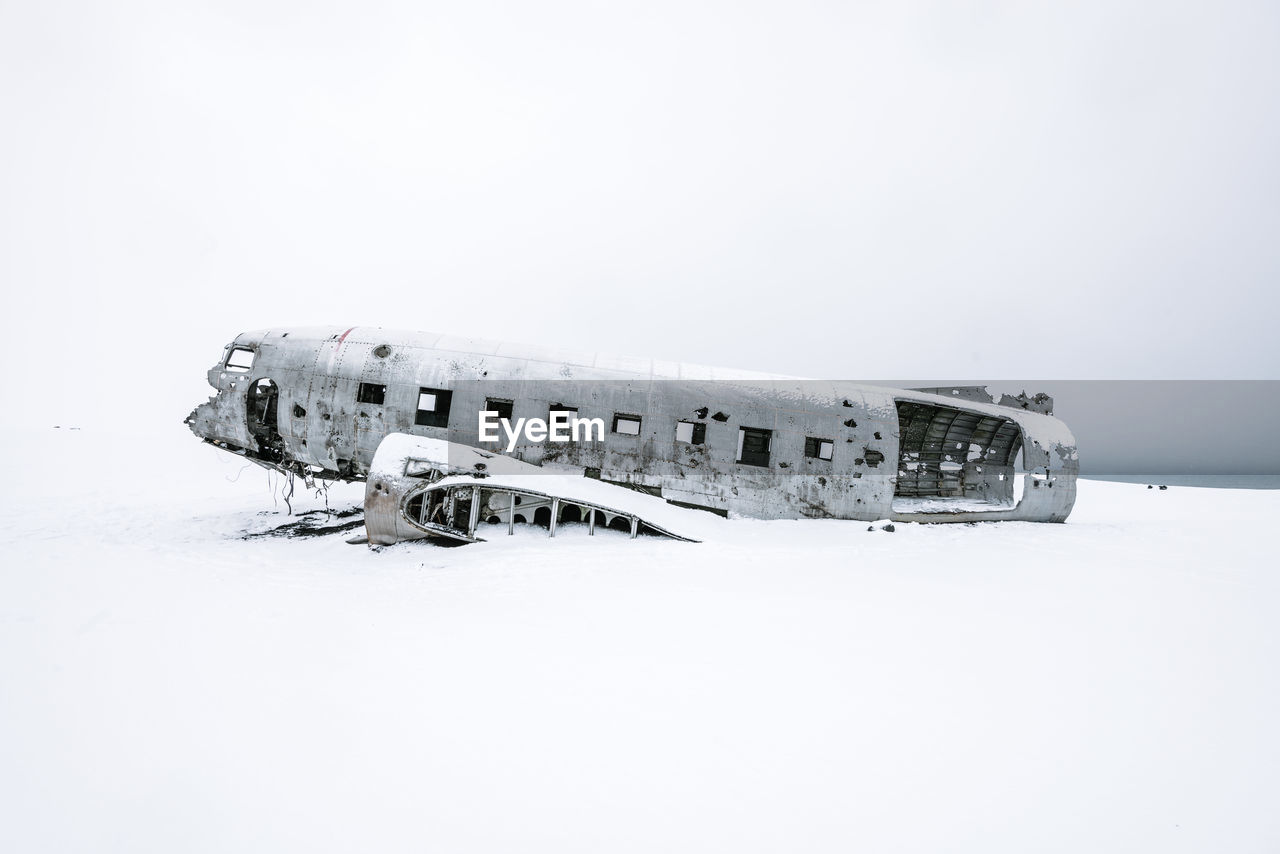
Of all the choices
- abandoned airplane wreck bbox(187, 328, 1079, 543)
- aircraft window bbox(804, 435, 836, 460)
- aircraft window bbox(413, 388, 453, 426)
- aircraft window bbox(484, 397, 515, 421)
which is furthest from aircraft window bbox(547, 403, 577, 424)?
aircraft window bbox(804, 435, 836, 460)

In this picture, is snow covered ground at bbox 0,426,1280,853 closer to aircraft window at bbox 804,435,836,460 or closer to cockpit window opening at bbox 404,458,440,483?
cockpit window opening at bbox 404,458,440,483

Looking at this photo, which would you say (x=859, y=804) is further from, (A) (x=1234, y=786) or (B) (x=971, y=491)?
(B) (x=971, y=491)

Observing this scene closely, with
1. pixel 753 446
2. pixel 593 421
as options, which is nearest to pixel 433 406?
pixel 593 421

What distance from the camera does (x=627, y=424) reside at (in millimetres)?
11711

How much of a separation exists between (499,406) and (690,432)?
463cm

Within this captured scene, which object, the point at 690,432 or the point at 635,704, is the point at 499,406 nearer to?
the point at 690,432

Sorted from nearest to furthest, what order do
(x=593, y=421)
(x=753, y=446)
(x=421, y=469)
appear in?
(x=421, y=469) < (x=593, y=421) < (x=753, y=446)

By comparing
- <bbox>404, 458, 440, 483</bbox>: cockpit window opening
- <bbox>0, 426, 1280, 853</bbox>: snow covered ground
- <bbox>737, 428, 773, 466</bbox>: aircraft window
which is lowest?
<bbox>0, 426, 1280, 853</bbox>: snow covered ground

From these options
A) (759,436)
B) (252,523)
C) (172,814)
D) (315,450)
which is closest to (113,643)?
(172,814)

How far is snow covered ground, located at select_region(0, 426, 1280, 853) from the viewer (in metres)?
3.03

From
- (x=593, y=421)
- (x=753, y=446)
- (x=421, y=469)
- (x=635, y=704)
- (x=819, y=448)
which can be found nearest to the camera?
(x=635, y=704)

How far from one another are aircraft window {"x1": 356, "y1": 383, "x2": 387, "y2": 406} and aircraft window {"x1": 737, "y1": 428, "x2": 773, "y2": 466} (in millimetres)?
8583

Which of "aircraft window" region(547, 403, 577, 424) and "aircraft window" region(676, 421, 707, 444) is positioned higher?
"aircraft window" region(547, 403, 577, 424)

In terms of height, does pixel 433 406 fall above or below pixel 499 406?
below
